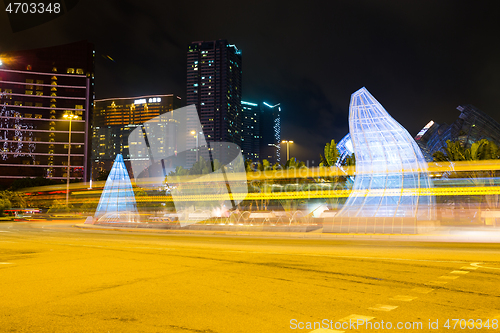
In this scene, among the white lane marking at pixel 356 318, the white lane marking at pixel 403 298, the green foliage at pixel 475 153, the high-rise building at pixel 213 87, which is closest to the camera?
the white lane marking at pixel 356 318

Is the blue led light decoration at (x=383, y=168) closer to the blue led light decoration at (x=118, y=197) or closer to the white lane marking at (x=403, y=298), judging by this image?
the white lane marking at (x=403, y=298)

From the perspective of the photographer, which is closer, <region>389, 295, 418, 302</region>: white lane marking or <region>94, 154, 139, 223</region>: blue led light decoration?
<region>389, 295, 418, 302</region>: white lane marking

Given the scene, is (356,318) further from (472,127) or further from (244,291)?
(472,127)

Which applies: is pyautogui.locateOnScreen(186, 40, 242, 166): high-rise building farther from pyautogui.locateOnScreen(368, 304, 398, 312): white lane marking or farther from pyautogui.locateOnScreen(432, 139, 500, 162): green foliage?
pyautogui.locateOnScreen(368, 304, 398, 312): white lane marking

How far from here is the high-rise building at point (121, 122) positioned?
172 m

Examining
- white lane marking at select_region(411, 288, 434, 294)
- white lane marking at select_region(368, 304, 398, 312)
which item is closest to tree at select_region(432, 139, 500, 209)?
white lane marking at select_region(411, 288, 434, 294)

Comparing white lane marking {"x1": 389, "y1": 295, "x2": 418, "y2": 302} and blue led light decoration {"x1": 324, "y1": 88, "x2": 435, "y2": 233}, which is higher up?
blue led light decoration {"x1": 324, "y1": 88, "x2": 435, "y2": 233}

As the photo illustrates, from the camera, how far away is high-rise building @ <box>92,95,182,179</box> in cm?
17212

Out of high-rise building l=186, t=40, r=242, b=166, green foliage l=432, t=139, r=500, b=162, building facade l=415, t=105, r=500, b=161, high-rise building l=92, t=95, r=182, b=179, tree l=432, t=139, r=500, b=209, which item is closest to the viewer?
→ tree l=432, t=139, r=500, b=209

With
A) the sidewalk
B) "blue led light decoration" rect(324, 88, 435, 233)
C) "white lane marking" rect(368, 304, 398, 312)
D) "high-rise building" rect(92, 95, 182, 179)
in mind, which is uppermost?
"high-rise building" rect(92, 95, 182, 179)

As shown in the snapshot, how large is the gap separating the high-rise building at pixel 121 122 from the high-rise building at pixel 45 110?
54.4m

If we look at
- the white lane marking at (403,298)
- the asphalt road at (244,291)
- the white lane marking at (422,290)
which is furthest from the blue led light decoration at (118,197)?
the white lane marking at (403,298)

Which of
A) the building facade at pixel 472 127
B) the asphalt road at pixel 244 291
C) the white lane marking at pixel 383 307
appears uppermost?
the building facade at pixel 472 127

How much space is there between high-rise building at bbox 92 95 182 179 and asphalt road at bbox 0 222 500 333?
153065mm
